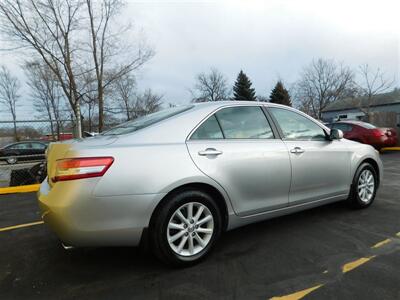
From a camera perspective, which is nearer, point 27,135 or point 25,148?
point 27,135

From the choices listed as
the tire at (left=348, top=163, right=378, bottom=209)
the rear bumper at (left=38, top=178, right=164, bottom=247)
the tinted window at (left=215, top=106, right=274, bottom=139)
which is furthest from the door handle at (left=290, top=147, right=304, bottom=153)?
the rear bumper at (left=38, top=178, right=164, bottom=247)

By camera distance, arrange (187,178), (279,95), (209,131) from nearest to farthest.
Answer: (187,178), (209,131), (279,95)

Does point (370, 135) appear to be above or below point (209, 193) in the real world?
below

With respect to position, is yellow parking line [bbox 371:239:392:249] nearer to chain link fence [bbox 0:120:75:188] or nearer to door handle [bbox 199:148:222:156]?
door handle [bbox 199:148:222:156]

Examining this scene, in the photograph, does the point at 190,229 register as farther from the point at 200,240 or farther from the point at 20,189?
the point at 20,189

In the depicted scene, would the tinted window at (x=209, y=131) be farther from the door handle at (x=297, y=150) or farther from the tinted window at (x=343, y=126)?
the tinted window at (x=343, y=126)

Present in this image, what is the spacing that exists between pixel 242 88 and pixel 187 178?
156ft

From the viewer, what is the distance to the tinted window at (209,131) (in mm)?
3037

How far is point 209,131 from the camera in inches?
123

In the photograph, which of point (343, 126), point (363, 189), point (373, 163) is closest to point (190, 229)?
point (363, 189)

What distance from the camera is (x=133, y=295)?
2439 millimetres

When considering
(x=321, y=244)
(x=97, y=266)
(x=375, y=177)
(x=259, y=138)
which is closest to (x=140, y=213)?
(x=97, y=266)

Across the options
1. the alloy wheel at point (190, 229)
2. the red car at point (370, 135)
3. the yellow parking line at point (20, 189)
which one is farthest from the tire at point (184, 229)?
the red car at point (370, 135)

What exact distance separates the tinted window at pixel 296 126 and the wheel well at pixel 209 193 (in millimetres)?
1173
